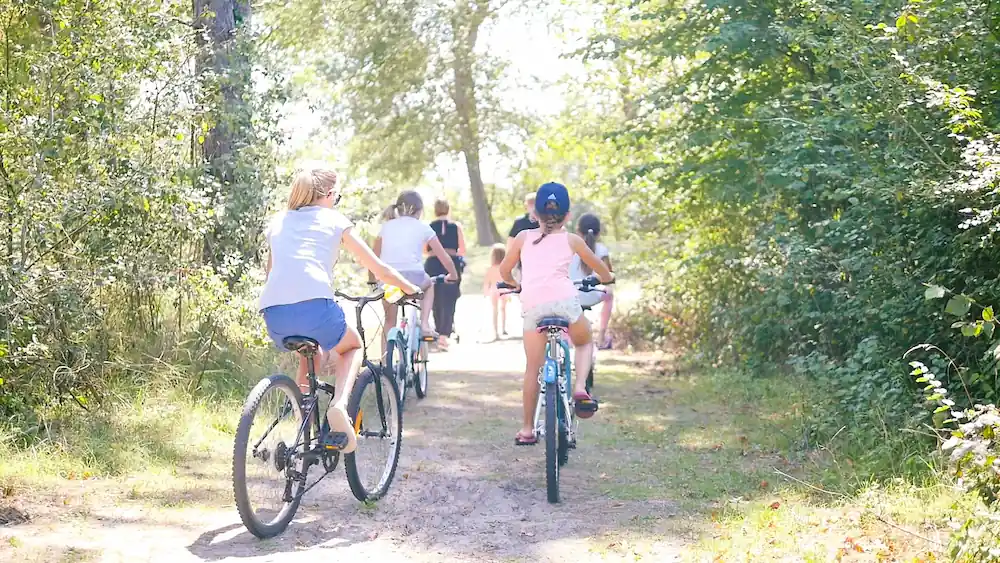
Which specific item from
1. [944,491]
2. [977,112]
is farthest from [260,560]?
[977,112]

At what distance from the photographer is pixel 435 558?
608 centimetres

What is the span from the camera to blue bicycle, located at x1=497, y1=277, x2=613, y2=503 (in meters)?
7.26

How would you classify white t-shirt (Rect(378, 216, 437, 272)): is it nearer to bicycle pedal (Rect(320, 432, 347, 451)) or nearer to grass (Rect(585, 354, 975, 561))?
grass (Rect(585, 354, 975, 561))

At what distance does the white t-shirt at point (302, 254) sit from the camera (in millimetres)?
6309

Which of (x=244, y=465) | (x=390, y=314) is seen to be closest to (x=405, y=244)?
(x=390, y=314)

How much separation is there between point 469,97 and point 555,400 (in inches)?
1212

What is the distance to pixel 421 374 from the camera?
465 inches

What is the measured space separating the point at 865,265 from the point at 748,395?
2968 mm

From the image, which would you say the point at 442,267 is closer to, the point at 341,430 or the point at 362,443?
the point at 362,443

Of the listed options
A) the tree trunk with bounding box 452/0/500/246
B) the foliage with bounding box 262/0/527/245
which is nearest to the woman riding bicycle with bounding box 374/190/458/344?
the foliage with bounding box 262/0/527/245

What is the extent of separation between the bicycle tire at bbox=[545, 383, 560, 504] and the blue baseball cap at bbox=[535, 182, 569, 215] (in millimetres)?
1238

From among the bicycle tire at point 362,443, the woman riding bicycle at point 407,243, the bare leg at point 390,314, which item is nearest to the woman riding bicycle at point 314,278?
the bicycle tire at point 362,443

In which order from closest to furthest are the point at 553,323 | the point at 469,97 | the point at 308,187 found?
the point at 308,187 < the point at 553,323 < the point at 469,97

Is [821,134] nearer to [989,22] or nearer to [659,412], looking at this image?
[989,22]
